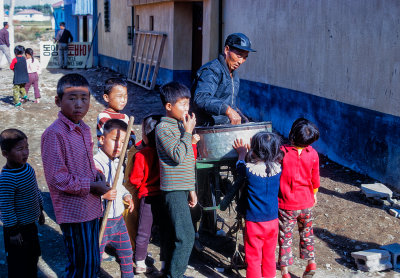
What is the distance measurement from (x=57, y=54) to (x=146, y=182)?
682 inches

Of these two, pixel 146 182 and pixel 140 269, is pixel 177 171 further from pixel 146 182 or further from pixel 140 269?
pixel 140 269

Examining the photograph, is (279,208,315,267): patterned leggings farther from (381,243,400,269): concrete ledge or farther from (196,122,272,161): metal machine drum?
(381,243,400,269): concrete ledge

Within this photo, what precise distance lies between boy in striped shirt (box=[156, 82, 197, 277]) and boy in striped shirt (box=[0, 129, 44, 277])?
36.7 inches

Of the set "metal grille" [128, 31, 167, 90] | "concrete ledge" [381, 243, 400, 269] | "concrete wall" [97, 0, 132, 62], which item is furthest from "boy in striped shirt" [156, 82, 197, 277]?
"concrete wall" [97, 0, 132, 62]

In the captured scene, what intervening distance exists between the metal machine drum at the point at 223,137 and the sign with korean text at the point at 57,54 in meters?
17.2

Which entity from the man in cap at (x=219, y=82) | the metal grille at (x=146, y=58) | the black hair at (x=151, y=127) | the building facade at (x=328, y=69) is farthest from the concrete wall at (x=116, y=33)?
the black hair at (x=151, y=127)

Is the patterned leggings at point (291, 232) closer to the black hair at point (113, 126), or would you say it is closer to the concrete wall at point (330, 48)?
the black hair at point (113, 126)

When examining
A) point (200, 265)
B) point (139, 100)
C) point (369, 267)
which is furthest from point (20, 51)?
point (369, 267)

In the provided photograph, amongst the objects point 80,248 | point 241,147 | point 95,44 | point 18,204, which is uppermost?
point 95,44

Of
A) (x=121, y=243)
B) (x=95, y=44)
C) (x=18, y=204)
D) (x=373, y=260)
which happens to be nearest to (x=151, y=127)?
(x=121, y=243)

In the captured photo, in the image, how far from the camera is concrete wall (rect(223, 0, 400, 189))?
6.00m

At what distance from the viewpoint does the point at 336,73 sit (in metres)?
7.11

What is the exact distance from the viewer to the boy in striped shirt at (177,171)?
11.1 feet

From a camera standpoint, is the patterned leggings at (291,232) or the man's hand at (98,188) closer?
the man's hand at (98,188)
